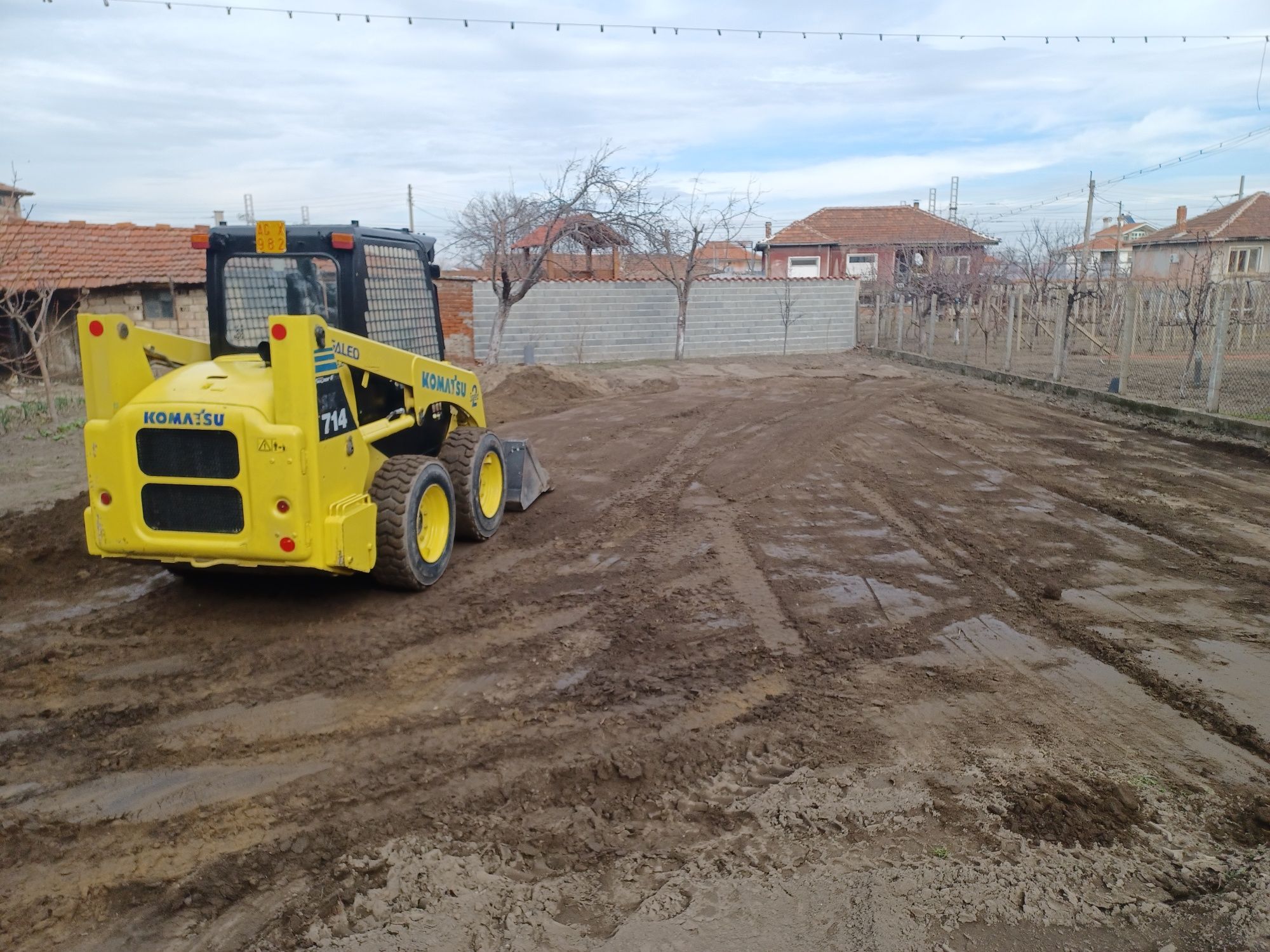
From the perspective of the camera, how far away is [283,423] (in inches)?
201

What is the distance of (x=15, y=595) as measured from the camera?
6344 mm

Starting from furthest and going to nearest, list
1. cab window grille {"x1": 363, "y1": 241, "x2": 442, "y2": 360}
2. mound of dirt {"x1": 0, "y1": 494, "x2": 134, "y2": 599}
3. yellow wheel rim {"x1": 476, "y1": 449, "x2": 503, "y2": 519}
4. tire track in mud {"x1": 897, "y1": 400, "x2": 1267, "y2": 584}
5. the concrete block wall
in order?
the concrete block wall → yellow wheel rim {"x1": 476, "y1": 449, "x2": 503, "y2": 519} → tire track in mud {"x1": 897, "y1": 400, "x2": 1267, "y2": 584} → mound of dirt {"x1": 0, "y1": 494, "x2": 134, "y2": 599} → cab window grille {"x1": 363, "y1": 241, "x2": 442, "y2": 360}

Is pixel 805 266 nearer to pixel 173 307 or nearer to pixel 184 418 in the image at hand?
pixel 173 307

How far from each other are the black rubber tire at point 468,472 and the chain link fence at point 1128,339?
1035 centimetres

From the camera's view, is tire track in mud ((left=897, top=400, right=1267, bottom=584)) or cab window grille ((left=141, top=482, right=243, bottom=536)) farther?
tire track in mud ((left=897, top=400, right=1267, bottom=584))

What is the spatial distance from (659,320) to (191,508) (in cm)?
2113

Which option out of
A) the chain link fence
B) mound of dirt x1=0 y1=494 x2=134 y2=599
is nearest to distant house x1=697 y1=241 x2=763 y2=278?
the chain link fence

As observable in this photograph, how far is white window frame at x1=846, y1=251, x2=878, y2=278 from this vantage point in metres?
48.7

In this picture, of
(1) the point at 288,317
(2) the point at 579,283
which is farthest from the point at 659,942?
(2) the point at 579,283

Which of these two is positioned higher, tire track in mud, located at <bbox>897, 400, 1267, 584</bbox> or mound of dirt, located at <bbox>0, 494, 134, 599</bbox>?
tire track in mud, located at <bbox>897, 400, 1267, 584</bbox>

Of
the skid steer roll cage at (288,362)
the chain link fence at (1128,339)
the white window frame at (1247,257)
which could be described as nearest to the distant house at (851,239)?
the white window frame at (1247,257)

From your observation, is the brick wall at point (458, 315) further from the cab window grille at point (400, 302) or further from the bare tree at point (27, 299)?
the cab window grille at point (400, 302)

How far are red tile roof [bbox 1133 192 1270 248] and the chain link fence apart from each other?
14.5 m

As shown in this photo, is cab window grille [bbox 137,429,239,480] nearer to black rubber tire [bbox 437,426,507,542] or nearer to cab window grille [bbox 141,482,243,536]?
cab window grille [bbox 141,482,243,536]
